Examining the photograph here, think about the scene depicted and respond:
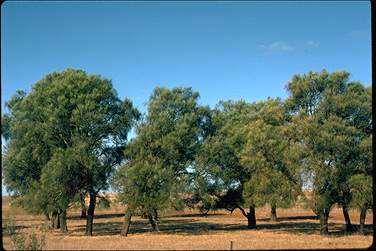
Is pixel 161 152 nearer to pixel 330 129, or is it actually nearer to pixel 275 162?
pixel 275 162

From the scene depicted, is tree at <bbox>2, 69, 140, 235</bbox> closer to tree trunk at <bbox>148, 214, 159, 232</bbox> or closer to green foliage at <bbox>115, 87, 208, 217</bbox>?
green foliage at <bbox>115, 87, 208, 217</bbox>

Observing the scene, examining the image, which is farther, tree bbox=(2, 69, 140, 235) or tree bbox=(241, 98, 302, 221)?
tree bbox=(2, 69, 140, 235)

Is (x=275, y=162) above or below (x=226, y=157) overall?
below

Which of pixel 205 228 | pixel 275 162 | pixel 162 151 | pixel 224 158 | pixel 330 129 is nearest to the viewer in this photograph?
pixel 330 129

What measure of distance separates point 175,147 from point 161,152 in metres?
1.41

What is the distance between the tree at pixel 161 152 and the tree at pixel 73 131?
216cm

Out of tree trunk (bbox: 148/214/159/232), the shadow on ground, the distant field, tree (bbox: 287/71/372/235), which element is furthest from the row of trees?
tree trunk (bbox: 148/214/159/232)

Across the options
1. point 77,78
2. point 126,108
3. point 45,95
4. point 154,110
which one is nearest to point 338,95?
point 154,110

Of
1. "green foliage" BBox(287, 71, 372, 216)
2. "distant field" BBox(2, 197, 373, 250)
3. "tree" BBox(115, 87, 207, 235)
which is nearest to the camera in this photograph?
"distant field" BBox(2, 197, 373, 250)

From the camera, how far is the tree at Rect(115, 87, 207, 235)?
36.8m

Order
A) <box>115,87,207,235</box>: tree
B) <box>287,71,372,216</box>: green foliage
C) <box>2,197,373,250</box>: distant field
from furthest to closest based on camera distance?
1. <box>115,87,207,235</box>: tree
2. <box>287,71,372,216</box>: green foliage
3. <box>2,197,373,250</box>: distant field

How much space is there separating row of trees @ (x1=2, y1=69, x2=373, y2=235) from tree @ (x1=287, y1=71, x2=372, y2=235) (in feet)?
0.28

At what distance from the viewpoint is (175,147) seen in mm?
39281

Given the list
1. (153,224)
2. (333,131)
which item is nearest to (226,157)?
(153,224)
